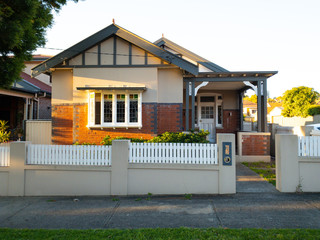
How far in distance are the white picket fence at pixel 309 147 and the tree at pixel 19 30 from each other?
7080mm

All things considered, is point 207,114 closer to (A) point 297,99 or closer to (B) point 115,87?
(B) point 115,87

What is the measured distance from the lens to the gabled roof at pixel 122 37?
10609mm

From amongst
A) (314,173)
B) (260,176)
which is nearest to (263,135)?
(260,176)

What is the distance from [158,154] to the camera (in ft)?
22.8

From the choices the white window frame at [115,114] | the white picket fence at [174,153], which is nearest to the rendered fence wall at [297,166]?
the white picket fence at [174,153]

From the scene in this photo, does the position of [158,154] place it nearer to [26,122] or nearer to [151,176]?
[151,176]

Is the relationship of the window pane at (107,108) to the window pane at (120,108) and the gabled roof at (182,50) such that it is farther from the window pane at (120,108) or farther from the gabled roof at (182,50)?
the gabled roof at (182,50)

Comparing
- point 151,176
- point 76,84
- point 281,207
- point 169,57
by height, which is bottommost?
point 281,207

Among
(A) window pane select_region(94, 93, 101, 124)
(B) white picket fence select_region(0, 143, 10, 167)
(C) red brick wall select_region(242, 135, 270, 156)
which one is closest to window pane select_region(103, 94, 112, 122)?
(A) window pane select_region(94, 93, 101, 124)

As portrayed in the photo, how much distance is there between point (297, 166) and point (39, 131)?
1027cm

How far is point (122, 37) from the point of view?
10672 millimetres

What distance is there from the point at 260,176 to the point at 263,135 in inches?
139

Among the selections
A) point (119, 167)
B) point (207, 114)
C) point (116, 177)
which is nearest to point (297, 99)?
point (207, 114)

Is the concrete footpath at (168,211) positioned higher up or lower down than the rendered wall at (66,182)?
lower down
